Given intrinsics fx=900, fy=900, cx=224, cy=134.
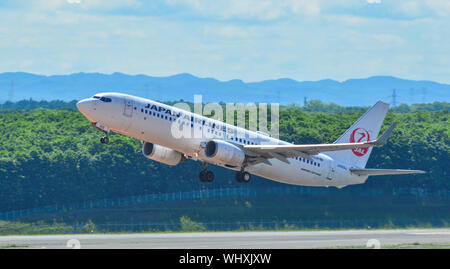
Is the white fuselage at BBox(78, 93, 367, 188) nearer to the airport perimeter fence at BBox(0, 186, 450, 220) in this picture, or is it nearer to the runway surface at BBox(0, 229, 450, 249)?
the runway surface at BBox(0, 229, 450, 249)

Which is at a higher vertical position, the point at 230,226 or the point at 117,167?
the point at 117,167

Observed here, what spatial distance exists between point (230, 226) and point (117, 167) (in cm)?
3580

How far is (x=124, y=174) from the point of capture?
145m

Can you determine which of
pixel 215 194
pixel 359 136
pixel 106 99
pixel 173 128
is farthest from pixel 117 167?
pixel 106 99

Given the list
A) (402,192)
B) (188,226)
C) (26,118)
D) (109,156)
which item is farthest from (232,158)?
(26,118)

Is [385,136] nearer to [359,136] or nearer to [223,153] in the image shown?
[223,153]

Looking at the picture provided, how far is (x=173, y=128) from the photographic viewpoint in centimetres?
7312

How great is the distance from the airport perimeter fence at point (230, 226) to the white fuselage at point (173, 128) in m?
27.3

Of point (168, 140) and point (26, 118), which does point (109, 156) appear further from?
point (168, 140)

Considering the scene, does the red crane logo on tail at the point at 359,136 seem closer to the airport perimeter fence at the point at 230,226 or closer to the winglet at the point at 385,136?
the winglet at the point at 385,136

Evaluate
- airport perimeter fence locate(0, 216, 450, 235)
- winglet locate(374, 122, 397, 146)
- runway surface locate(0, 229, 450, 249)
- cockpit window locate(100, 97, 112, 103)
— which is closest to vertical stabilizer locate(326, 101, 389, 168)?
runway surface locate(0, 229, 450, 249)

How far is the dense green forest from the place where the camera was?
13962 cm

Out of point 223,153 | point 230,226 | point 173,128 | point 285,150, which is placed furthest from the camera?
point 230,226

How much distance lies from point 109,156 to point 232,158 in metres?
74.6
